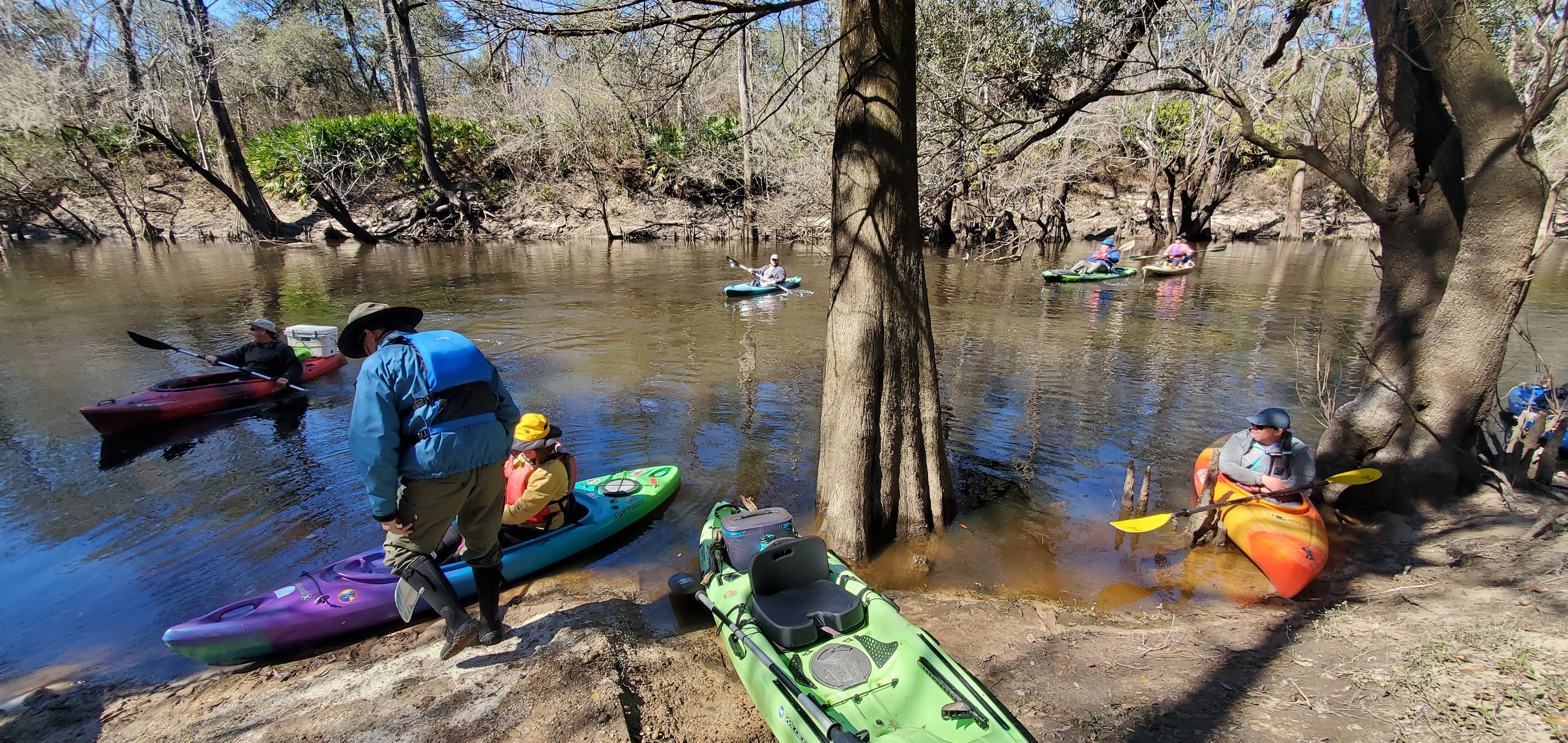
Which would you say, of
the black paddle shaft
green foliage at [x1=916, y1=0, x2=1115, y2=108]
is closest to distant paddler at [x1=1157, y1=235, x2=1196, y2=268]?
green foliage at [x1=916, y1=0, x2=1115, y2=108]

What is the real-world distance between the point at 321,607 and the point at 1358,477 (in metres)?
7.48

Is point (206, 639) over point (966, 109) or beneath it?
beneath

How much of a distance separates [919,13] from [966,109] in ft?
8.61

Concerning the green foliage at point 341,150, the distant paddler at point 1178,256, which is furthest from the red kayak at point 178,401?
the green foliage at point 341,150

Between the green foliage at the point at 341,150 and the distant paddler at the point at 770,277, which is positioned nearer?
the distant paddler at the point at 770,277

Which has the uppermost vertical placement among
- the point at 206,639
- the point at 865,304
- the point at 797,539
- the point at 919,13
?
the point at 919,13

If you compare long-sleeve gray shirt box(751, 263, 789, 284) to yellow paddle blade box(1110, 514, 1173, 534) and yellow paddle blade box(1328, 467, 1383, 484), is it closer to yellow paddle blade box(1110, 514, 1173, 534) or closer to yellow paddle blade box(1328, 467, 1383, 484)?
yellow paddle blade box(1110, 514, 1173, 534)

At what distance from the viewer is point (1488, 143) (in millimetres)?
4570

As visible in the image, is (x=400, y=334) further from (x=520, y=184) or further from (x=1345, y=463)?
(x=520, y=184)

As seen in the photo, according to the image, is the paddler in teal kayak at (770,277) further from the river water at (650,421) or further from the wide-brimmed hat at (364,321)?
the wide-brimmed hat at (364,321)

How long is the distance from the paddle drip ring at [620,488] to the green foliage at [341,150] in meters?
29.6

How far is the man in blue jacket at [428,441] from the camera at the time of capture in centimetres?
321

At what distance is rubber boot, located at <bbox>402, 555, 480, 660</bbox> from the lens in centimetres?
358

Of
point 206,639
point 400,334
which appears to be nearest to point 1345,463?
point 400,334
